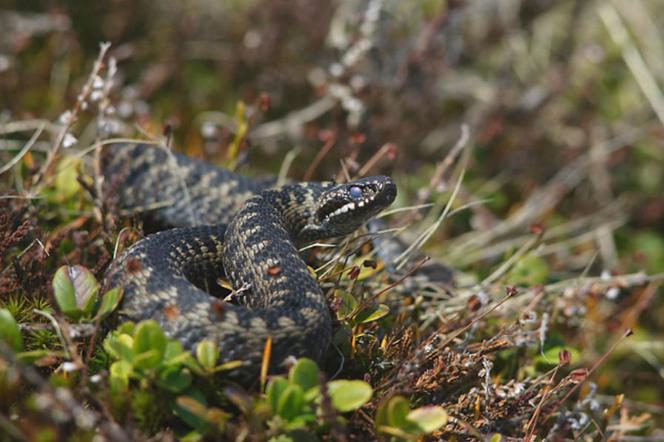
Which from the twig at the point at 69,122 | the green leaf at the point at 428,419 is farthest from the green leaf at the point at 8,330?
the green leaf at the point at 428,419

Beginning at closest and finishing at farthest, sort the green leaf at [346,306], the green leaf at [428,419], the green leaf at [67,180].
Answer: the green leaf at [428,419]
the green leaf at [346,306]
the green leaf at [67,180]

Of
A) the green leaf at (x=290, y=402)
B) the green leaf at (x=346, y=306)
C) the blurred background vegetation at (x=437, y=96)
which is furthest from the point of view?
the blurred background vegetation at (x=437, y=96)

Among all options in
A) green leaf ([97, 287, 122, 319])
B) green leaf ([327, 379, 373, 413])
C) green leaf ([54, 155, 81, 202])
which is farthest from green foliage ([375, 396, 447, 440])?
Answer: green leaf ([54, 155, 81, 202])

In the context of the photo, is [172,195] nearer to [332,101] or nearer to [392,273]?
[392,273]

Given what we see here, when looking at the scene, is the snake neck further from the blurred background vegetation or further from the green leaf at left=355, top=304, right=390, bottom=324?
the blurred background vegetation

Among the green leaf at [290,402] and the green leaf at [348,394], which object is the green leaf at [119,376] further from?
the green leaf at [348,394]

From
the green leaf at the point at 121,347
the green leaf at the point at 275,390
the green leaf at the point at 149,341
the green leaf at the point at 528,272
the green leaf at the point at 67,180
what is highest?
the green leaf at the point at 67,180

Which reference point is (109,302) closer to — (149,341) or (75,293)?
(75,293)
